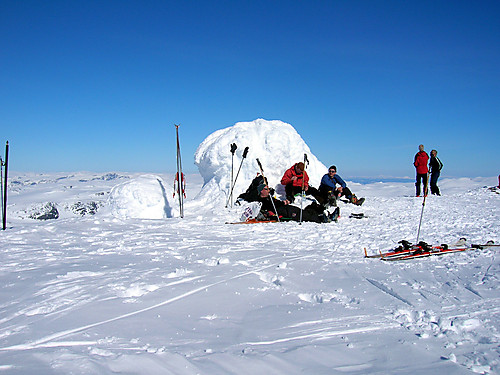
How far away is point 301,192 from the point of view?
10.9m

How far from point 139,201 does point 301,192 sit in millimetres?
5979

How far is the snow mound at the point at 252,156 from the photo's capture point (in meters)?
13.6

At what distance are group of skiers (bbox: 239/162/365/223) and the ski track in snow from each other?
105 inches

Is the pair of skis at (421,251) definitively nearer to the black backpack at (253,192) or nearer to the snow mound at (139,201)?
the black backpack at (253,192)

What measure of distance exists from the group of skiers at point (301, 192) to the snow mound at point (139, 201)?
3042mm

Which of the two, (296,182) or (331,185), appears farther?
(331,185)

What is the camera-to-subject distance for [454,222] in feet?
25.8

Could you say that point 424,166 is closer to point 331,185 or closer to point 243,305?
point 331,185

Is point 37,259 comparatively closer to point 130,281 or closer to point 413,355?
point 130,281

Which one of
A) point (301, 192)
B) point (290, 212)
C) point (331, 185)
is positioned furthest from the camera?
point (331, 185)

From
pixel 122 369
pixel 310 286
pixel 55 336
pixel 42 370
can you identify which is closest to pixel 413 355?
pixel 310 286

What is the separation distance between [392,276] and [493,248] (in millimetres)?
2201

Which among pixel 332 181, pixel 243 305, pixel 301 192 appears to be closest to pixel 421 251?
pixel 243 305

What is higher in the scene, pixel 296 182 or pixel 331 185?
pixel 296 182
